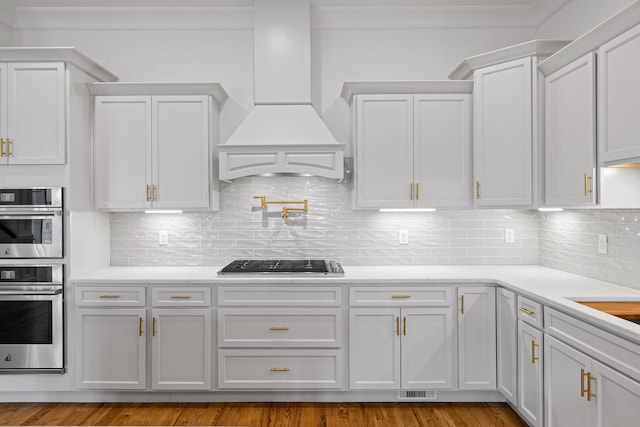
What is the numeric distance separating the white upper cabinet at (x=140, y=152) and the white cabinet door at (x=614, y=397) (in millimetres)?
2792

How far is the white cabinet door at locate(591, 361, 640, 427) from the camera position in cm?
174

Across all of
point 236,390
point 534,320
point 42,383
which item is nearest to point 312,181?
point 236,390

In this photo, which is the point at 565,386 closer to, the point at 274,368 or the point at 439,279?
the point at 439,279

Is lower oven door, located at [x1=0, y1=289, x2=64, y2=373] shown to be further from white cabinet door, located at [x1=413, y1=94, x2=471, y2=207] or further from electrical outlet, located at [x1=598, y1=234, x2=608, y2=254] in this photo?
electrical outlet, located at [x1=598, y1=234, x2=608, y2=254]

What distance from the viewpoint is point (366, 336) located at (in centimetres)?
311

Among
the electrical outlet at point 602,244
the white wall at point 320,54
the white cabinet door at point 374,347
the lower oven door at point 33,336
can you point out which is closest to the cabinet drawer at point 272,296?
the white cabinet door at point 374,347

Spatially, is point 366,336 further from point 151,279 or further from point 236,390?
point 151,279

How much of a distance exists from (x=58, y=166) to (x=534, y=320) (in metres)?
3.26

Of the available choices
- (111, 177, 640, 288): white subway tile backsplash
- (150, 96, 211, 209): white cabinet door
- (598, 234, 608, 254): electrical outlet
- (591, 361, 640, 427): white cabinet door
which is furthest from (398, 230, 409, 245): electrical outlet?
(591, 361, 640, 427): white cabinet door

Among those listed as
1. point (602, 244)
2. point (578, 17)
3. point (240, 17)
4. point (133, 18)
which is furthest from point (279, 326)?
point (578, 17)

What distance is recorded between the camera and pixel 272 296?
10.2 feet

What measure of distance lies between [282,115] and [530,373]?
2.47 metres

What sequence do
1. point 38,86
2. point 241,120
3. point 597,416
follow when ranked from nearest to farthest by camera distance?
point 597,416, point 38,86, point 241,120

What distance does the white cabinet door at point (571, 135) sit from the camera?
2.51m
